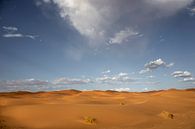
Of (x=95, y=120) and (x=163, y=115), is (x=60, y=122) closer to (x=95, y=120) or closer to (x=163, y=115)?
(x=95, y=120)

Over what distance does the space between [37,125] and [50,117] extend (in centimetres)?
135

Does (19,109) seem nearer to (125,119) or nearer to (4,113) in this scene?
(4,113)

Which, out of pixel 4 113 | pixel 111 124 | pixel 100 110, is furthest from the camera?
pixel 100 110

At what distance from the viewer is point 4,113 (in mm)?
15047

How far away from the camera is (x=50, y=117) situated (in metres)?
14.2

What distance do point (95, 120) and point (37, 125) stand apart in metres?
3.00

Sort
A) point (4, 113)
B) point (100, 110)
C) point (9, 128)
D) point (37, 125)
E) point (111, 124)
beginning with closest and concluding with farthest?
point (9, 128), point (37, 125), point (111, 124), point (4, 113), point (100, 110)

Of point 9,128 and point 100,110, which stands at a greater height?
point 100,110

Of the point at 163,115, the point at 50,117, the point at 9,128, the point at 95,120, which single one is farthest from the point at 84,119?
the point at 163,115

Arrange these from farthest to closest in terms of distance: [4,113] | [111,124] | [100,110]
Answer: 1. [100,110]
2. [4,113]
3. [111,124]

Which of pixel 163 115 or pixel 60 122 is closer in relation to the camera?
pixel 60 122

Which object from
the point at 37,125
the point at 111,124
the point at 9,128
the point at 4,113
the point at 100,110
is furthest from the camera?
the point at 100,110

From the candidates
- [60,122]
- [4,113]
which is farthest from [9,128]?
[4,113]

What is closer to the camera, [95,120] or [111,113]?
[95,120]
